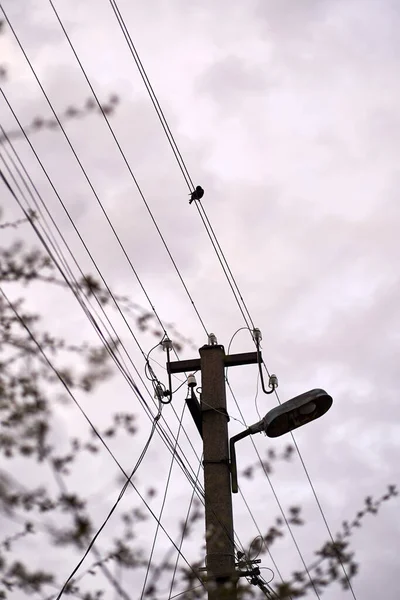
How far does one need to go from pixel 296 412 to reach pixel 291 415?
0.06 m

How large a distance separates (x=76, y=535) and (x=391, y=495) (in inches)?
98.8

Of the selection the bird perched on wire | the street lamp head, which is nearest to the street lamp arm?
the street lamp head

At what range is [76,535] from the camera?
3.81m

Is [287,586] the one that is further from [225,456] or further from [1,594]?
[225,456]

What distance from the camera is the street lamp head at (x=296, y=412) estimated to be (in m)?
8.46

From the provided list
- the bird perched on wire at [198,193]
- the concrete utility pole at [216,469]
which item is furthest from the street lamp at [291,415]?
the bird perched on wire at [198,193]

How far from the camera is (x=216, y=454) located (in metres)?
8.30

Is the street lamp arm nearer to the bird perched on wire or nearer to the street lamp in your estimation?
the street lamp

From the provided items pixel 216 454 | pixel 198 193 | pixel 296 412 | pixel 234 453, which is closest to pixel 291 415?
pixel 296 412

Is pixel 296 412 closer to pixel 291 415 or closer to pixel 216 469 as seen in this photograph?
pixel 291 415

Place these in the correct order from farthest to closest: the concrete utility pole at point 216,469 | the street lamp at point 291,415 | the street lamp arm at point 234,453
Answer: the street lamp at point 291,415, the street lamp arm at point 234,453, the concrete utility pole at point 216,469

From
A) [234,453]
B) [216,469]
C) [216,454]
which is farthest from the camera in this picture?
[234,453]

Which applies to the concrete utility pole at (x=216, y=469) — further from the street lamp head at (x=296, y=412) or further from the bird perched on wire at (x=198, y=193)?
the bird perched on wire at (x=198, y=193)

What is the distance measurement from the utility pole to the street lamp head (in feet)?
1.58
